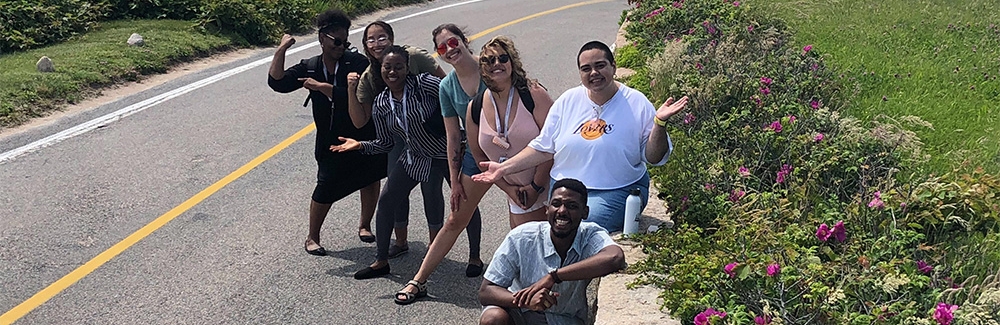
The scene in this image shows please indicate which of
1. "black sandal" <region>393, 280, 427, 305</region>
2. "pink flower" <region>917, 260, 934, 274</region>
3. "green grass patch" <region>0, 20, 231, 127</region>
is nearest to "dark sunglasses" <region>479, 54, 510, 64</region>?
"black sandal" <region>393, 280, 427, 305</region>

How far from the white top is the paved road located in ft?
4.05

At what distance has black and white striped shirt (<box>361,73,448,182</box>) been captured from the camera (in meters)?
6.69

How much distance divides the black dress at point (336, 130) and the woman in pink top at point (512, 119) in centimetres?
143

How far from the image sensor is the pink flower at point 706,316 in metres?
4.47

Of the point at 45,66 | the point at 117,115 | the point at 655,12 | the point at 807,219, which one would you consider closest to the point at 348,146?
the point at 807,219

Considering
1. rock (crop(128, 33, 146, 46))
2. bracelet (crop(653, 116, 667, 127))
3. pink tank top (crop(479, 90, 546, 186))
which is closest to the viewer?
bracelet (crop(653, 116, 667, 127))

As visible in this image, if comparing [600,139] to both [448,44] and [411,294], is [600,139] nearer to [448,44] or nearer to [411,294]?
[448,44]

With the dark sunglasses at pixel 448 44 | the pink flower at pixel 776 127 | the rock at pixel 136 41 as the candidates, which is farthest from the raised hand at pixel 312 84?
the rock at pixel 136 41

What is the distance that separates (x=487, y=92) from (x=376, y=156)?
169 centimetres

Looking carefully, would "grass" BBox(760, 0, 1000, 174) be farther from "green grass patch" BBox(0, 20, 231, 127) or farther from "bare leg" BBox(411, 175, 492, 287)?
"green grass patch" BBox(0, 20, 231, 127)

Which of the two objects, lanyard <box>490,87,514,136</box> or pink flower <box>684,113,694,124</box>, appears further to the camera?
pink flower <box>684,113,694,124</box>

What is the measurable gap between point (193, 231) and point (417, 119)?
2198 millimetres

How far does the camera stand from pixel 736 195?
20.2 feet

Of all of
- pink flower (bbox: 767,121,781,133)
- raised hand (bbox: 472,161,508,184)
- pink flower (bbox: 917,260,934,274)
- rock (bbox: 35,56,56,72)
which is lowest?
rock (bbox: 35,56,56,72)
